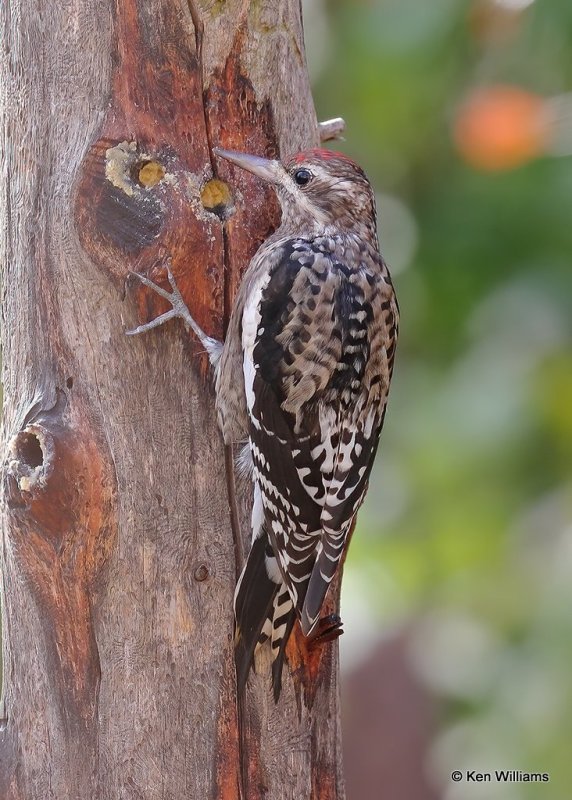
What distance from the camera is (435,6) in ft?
18.2

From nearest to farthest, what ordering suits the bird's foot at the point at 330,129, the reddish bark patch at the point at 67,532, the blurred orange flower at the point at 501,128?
the reddish bark patch at the point at 67,532 → the bird's foot at the point at 330,129 → the blurred orange flower at the point at 501,128

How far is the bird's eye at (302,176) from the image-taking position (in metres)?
3.39

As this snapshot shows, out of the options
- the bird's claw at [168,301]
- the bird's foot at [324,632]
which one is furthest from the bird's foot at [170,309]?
the bird's foot at [324,632]

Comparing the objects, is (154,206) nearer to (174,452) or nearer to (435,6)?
(174,452)

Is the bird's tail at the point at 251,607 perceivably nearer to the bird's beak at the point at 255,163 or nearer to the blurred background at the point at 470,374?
the bird's beak at the point at 255,163

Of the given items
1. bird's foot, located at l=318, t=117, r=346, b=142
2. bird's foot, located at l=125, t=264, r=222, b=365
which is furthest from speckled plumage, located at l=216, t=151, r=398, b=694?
bird's foot, located at l=318, t=117, r=346, b=142

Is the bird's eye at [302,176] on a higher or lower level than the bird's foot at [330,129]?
lower

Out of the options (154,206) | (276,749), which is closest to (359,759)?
(276,749)

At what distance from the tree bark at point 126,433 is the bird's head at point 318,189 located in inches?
3.4

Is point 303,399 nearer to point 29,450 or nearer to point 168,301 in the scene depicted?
point 168,301

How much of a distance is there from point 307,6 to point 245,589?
176 inches

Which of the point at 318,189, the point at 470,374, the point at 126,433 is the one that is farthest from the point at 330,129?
the point at 470,374

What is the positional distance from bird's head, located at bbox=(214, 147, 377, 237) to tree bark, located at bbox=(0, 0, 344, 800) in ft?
0.28

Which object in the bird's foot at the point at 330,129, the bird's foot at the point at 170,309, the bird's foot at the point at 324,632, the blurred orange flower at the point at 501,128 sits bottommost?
the bird's foot at the point at 324,632
